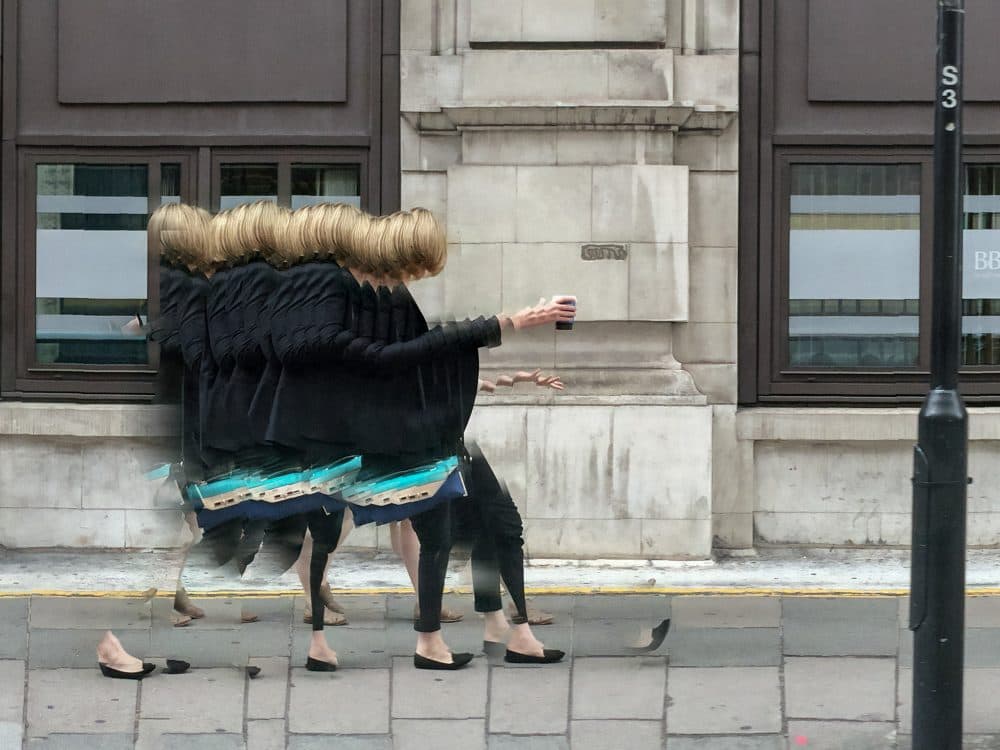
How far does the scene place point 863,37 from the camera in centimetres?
1025

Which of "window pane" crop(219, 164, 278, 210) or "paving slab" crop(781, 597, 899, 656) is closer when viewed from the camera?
"paving slab" crop(781, 597, 899, 656)

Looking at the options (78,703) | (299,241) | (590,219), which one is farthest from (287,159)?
(78,703)

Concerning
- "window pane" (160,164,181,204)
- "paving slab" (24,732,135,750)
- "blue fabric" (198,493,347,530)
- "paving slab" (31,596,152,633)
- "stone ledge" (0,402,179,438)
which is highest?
"window pane" (160,164,181,204)

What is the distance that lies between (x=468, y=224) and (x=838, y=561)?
3497 mm

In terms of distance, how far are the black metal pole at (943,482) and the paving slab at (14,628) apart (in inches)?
170

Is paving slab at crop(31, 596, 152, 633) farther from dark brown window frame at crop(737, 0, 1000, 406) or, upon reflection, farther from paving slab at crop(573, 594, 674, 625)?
dark brown window frame at crop(737, 0, 1000, 406)

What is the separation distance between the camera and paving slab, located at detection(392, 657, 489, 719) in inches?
244

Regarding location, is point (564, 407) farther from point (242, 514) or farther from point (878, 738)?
point (878, 738)

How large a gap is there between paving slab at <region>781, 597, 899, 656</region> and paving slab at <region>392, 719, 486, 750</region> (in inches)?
→ 74.6

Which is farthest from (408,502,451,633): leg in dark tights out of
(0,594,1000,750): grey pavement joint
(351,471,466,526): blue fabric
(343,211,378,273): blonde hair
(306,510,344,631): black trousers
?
(343,211,378,273): blonde hair

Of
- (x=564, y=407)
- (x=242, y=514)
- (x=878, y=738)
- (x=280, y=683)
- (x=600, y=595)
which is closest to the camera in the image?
(x=878, y=738)

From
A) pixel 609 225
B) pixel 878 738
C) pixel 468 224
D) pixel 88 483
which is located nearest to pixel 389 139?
pixel 468 224

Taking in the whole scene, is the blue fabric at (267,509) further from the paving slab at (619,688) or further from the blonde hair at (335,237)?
the paving slab at (619,688)

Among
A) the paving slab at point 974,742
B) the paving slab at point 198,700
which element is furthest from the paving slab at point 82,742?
the paving slab at point 974,742
